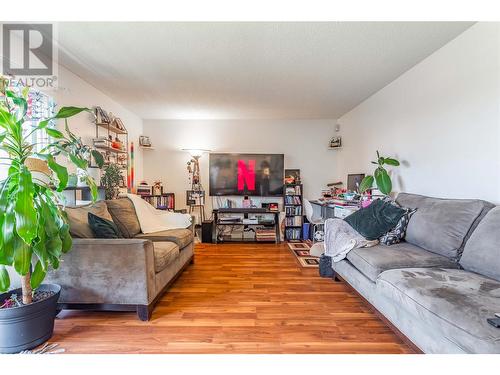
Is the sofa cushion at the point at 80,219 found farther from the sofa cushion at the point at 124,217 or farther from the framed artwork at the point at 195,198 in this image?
the framed artwork at the point at 195,198

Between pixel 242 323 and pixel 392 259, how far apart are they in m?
1.21

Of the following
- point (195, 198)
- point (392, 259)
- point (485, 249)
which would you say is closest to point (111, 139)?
point (195, 198)

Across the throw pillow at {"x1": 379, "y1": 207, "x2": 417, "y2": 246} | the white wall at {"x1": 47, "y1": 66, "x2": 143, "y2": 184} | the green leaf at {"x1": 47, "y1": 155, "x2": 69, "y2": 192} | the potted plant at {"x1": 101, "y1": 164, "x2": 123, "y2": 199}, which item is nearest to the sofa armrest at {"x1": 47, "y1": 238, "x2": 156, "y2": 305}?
the green leaf at {"x1": 47, "y1": 155, "x2": 69, "y2": 192}

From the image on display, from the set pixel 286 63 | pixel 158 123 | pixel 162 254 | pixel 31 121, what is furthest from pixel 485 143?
pixel 158 123

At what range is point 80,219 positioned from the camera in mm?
2057

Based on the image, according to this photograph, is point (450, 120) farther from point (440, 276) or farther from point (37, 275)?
point (37, 275)

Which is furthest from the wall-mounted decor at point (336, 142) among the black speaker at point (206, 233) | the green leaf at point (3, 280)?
the green leaf at point (3, 280)

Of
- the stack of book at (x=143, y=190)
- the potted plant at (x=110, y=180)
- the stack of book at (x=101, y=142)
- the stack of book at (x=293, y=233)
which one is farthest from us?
the stack of book at (x=293, y=233)

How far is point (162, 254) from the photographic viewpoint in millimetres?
2111

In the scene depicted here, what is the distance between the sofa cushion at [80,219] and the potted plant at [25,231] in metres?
0.32

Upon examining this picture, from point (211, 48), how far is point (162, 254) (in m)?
1.90

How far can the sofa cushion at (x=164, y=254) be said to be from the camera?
80.4 inches

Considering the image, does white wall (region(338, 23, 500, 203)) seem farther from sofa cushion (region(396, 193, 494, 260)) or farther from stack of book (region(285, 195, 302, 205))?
stack of book (region(285, 195, 302, 205))
